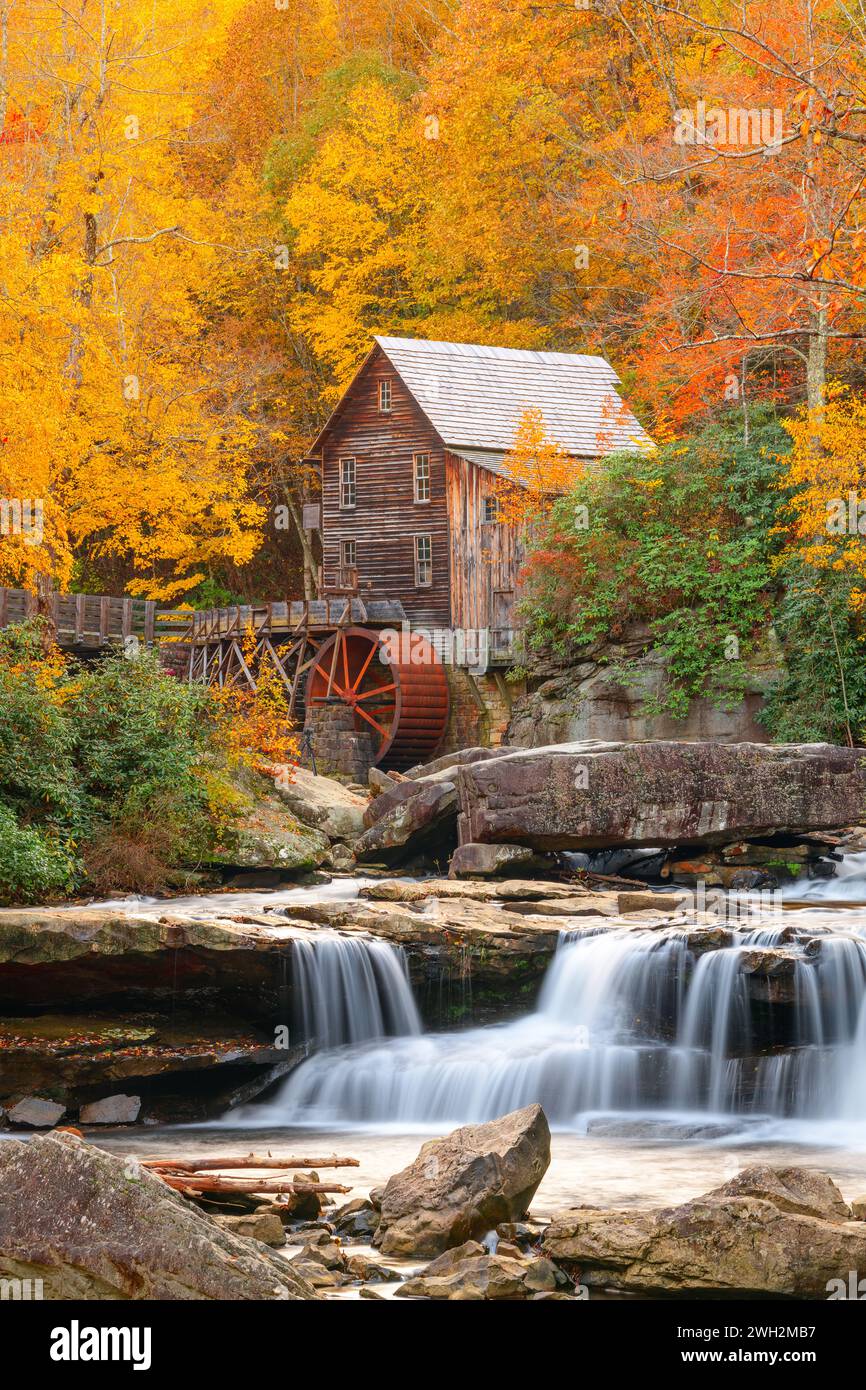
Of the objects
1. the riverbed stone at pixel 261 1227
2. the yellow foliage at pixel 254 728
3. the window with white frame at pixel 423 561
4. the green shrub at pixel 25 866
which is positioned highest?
the window with white frame at pixel 423 561

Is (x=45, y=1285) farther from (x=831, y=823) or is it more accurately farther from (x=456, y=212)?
(x=456, y=212)

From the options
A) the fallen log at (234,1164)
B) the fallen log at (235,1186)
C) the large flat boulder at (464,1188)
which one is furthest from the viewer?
the fallen log at (234,1164)

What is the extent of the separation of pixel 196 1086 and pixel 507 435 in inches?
922

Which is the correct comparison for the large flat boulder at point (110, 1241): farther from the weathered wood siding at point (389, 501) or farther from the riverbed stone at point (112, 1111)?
the weathered wood siding at point (389, 501)

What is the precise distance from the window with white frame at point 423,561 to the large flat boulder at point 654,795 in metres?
16.3

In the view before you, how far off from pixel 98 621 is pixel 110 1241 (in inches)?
1310

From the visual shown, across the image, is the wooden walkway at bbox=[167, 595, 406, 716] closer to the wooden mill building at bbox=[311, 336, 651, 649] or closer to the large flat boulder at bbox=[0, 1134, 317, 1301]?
the wooden mill building at bbox=[311, 336, 651, 649]

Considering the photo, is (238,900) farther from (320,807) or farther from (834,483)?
(834,483)

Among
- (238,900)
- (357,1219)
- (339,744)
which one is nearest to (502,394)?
(339,744)

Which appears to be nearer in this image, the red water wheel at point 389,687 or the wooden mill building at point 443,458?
the red water wheel at point 389,687

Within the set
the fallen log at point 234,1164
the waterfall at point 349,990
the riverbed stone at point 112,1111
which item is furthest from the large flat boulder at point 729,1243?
the waterfall at point 349,990

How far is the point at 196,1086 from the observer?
507 inches

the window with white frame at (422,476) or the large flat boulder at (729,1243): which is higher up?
the window with white frame at (422,476)

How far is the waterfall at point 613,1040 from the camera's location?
1243 centimetres
